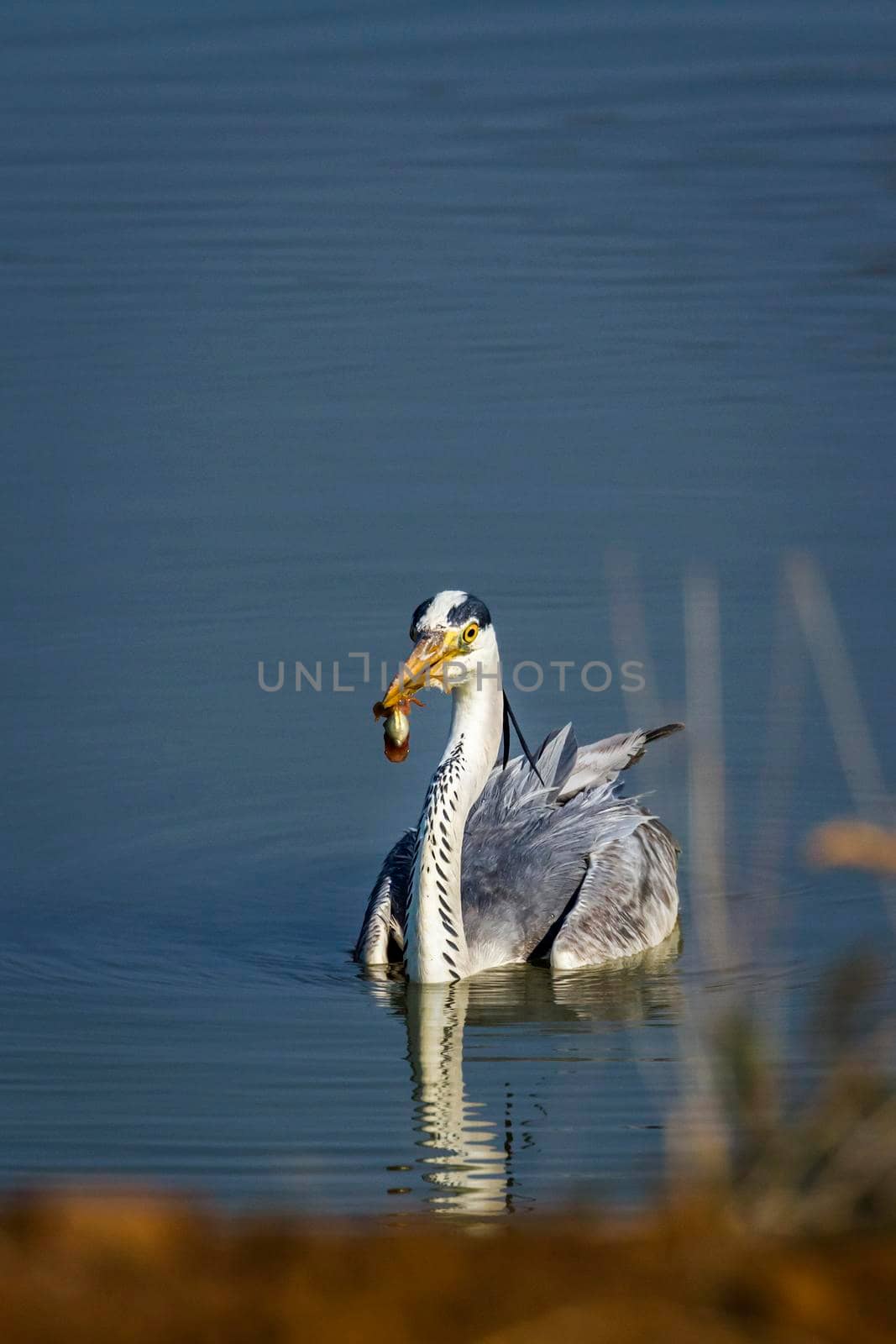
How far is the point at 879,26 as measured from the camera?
2655 centimetres

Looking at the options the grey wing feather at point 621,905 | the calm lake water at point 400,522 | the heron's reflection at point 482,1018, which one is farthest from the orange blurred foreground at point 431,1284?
the grey wing feather at point 621,905

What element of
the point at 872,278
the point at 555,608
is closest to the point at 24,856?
the point at 555,608

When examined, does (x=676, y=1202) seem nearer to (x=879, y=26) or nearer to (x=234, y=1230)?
(x=234, y=1230)

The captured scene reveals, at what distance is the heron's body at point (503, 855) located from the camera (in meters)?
9.83

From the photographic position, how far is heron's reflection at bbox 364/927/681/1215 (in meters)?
7.55

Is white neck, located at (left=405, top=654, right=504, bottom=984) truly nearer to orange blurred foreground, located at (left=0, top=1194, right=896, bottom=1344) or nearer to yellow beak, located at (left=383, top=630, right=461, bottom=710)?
yellow beak, located at (left=383, top=630, right=461, bottom=710)

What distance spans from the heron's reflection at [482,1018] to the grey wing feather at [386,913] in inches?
4.8

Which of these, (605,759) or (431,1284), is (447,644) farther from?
(431,1284)

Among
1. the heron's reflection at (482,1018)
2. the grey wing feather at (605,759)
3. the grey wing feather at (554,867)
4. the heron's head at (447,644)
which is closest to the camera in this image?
the heron's reflection at (482,1018)

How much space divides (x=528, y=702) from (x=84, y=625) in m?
3.00

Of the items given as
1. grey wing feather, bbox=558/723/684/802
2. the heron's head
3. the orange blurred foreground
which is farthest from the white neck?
the orange blurred foreground

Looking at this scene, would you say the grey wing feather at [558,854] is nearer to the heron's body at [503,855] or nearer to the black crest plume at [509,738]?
the heron's body at [503,855]

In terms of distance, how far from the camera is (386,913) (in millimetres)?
10211

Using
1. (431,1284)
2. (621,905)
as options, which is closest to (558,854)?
(621,905)
